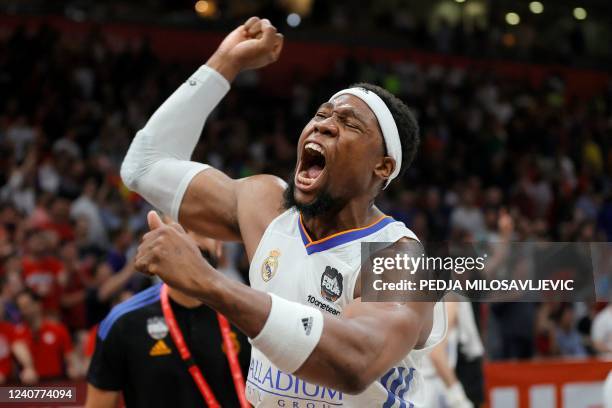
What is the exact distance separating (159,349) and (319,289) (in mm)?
1608

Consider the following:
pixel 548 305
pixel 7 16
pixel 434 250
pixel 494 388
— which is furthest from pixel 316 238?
pixel 7 16

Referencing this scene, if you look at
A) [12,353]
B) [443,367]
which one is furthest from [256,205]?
[12,353]

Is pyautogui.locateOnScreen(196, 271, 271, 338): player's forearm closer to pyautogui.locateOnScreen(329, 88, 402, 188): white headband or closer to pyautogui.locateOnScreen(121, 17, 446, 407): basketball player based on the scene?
pyautogui.locateOnScreen(121, 17, 446, 407): basketball player

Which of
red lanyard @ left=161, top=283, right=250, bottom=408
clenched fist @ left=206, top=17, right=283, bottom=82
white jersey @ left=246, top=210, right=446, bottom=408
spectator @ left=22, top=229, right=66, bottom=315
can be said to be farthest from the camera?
spectator @ left=22, top=229, right=66, bottom=315

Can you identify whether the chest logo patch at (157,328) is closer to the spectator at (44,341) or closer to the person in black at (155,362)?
the person in black at (155,362)

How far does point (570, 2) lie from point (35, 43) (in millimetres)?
14021

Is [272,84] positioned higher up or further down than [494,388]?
higher up

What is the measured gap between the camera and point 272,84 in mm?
16547

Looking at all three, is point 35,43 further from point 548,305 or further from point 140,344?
point 140,344

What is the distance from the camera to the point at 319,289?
318 cm

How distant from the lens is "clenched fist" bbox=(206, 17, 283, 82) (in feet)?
12.1

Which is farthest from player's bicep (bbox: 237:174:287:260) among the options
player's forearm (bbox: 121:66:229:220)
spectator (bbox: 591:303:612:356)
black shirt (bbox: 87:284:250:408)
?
spectator (bbox: 591:303:612:356)

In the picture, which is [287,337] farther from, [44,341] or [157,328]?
[44,341]

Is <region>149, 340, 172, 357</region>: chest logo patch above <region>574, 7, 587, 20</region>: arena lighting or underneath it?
underneath
